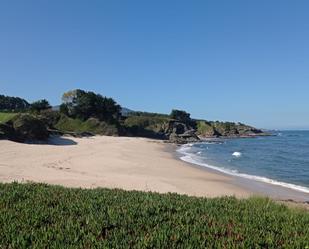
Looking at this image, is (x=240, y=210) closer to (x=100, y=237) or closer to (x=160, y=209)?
(x=160, y=209)

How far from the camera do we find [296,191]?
68.2ft

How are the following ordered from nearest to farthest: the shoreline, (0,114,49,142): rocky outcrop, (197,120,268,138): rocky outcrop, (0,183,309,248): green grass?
(0,183,309,248): green grass
the shoreline
(0,114,49,142): rocky outcrop
(197,120,268,138): rocky outcrop

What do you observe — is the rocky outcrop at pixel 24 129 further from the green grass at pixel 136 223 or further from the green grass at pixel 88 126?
the green grass at pixel 88 126

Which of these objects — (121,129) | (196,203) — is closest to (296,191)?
(196,203)

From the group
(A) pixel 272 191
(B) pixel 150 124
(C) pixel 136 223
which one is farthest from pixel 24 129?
(B) pixel 150 124

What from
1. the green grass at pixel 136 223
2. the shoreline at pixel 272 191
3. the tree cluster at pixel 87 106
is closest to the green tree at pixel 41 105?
the tree cluster at pixel 87 106

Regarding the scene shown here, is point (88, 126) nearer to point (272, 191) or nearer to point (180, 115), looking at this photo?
point (180, 115)

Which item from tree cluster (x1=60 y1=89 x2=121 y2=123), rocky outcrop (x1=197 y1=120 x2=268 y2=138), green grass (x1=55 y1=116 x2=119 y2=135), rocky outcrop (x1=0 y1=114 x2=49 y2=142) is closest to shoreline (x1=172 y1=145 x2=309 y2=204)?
rocky outcrop (x1=0 y1=114 x2=49 y2=142)

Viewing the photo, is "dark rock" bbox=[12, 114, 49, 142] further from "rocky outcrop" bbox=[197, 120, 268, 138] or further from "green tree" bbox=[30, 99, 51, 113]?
"rocky outcrop" bbox=[197, 120, 268, 138]

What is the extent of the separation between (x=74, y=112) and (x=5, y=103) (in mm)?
46694

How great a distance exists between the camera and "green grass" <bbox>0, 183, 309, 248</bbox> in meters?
4.86

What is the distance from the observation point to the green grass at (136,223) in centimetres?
486

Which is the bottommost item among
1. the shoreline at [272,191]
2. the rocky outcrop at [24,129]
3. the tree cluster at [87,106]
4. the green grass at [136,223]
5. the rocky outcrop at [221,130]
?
the shoreline at [272,191]

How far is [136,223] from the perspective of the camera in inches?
225
